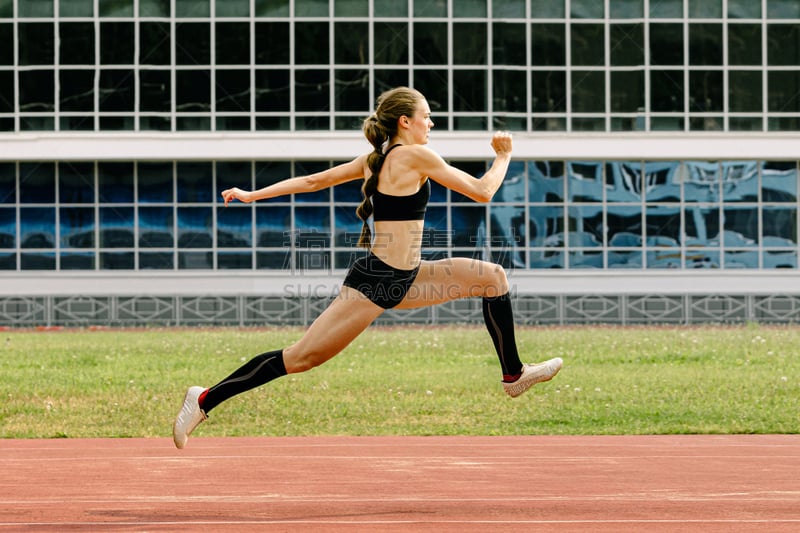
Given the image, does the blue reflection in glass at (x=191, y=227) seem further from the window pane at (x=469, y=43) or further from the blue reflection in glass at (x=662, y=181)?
the blue reflection in glass at (x=662, y=181)

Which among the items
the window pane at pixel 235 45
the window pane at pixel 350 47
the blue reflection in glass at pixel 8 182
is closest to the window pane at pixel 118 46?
the window pane at pixel 235 45

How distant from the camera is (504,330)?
7.77 metres

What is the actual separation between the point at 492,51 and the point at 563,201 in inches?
182

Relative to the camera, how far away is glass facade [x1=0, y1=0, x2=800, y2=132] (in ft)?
117

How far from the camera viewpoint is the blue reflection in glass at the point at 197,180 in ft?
117

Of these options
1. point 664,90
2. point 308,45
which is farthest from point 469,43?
point 664,90

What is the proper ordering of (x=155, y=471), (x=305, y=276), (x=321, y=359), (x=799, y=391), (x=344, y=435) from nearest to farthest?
(x=321, y=359) → (x=155, y=471) → (x=344, y=435) → (x=799, y=391) → (x=305, y=276)

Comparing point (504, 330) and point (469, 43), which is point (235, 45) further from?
point (504, 330)

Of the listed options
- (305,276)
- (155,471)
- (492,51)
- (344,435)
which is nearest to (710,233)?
(492,51)

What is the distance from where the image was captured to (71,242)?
3578 centimetres

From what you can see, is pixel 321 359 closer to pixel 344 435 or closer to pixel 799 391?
pixel 344 435

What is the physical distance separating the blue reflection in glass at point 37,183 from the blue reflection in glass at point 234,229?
4.68 metres

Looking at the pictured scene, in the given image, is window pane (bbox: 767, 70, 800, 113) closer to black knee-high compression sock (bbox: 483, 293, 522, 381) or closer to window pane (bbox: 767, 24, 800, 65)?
window pane (bbox: 767, 24, 800, 65)

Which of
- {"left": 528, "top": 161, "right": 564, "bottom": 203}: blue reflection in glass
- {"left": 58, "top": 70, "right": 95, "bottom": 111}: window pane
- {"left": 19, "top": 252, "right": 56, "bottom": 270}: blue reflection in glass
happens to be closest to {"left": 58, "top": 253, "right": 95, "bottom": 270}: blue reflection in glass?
{"left": 19, "top": 252, "right": 56, "bottom": 270}: blue reflection in glass
